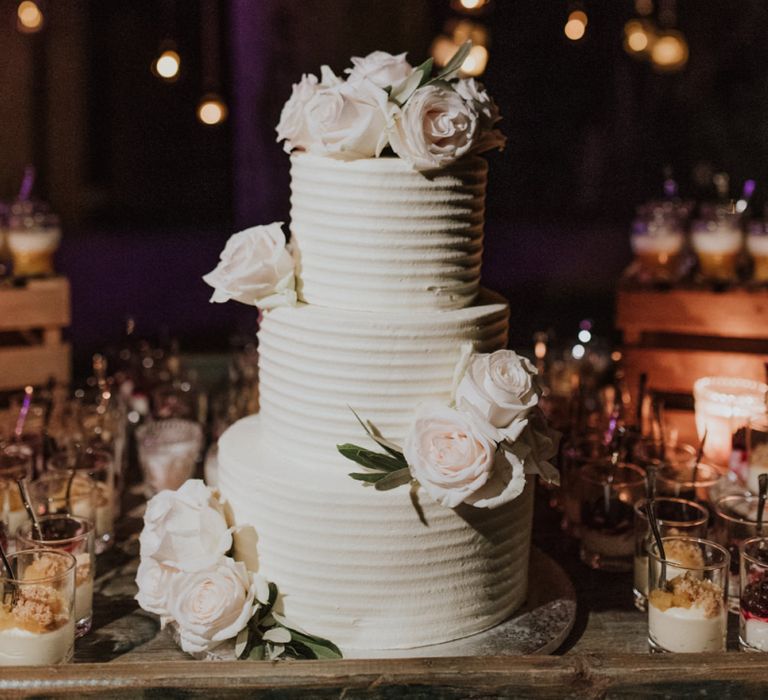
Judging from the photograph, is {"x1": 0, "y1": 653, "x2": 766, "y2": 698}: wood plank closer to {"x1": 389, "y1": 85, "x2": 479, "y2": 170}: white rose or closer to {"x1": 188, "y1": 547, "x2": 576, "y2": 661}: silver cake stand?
{"x1": 188, "y1": 547, "x2": 576, "y2": 661}: silver cake stand

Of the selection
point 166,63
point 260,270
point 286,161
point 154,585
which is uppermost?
point 166,63

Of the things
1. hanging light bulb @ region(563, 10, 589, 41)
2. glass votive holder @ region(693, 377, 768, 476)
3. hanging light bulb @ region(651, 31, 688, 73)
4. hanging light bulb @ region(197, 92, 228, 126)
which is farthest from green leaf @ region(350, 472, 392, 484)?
hanging light bulb @ region(651, 31, 688, 73)

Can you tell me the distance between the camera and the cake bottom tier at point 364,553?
211 cm

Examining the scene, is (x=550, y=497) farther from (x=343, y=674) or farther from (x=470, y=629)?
(x=343, y=674)

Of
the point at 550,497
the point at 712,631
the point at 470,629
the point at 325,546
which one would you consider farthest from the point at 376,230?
the point at 550,497

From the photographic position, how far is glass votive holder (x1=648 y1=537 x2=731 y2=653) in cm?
209

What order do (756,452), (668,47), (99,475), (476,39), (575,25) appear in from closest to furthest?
(99,475)
(756,452)
(575,25)
(668,47)
(476,39)

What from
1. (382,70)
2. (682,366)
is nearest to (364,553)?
(382,70)

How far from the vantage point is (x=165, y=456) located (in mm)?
3051

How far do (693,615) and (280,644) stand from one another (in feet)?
2.85

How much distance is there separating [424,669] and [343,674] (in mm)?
147

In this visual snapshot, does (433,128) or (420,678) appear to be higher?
(433,128)

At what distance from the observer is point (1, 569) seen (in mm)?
2266

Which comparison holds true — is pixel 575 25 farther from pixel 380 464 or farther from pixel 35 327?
pixel 380 464
